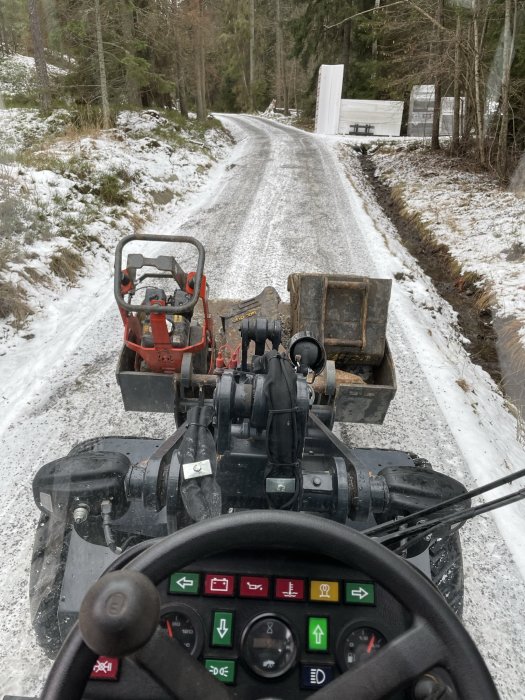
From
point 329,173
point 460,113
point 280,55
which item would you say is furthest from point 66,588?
point 280,55

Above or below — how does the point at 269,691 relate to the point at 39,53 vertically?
below

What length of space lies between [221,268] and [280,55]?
41161 mm

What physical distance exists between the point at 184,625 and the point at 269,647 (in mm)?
242

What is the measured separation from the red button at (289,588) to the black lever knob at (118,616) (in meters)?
0.65

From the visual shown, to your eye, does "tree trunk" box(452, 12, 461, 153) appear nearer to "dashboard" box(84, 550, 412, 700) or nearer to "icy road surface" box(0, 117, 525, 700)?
"icy road surface" box(0, 117, 525, 700)

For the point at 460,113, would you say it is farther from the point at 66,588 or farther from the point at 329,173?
the point at 66,588

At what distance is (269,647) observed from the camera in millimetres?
1325

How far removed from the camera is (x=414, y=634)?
112 cm

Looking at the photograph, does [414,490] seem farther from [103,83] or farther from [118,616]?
[103,83]

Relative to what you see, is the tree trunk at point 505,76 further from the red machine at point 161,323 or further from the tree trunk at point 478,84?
the red machine at point 161,323

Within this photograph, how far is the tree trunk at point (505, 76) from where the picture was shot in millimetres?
12648

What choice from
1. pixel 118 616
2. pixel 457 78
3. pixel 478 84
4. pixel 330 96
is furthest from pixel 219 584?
pixel 330 96

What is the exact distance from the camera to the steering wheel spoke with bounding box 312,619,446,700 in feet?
3.40

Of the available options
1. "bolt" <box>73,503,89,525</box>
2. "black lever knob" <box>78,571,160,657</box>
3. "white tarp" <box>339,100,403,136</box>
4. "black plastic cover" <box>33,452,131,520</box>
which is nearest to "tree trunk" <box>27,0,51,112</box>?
"white tarp" <box>339,100,403,136</box>
